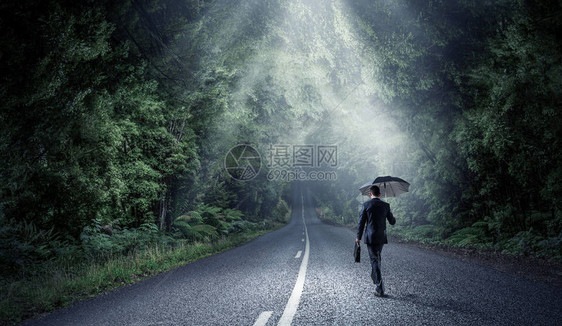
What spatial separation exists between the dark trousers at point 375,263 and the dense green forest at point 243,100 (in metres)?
5.84

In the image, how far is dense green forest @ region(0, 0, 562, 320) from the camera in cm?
562

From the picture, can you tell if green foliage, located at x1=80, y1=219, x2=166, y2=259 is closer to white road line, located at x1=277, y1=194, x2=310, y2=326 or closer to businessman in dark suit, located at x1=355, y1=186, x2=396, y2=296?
white road line, located at x1=277, y1=194, x2=310, y2=326

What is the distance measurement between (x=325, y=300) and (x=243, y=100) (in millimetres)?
11758

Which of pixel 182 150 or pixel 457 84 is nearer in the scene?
pixel 457 84

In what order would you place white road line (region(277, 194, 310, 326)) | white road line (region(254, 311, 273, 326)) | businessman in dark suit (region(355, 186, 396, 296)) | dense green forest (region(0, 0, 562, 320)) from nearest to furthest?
1. white road line (region(254, 311, 273, 326))
2. white road line (region(277, 194, 310, 326))
3. businessman in dark suit (region(355, 186, 396, 296))
4. dense green forest (region(0, 0, 562, 320))

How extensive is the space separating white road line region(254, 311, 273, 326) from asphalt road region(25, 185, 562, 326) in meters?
0.01

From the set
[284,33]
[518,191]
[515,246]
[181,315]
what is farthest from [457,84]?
[181,315]

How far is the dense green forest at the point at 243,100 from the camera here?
562 centimetres

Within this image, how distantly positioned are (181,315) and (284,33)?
441 inches

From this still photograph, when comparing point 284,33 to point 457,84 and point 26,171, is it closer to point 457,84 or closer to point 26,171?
point 457,84

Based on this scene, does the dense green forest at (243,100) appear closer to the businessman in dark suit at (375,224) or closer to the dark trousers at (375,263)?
the businessman in dark suit at (375,224)

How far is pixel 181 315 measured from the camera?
4324 mm

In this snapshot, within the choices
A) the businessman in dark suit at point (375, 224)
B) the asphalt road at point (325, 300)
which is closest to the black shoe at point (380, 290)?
the asphalt road at point (325, 300)

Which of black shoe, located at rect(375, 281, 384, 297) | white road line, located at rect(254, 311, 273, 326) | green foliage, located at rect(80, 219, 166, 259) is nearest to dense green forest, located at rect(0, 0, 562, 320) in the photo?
green foliage, located at rect(80, 219, 166, 259)
